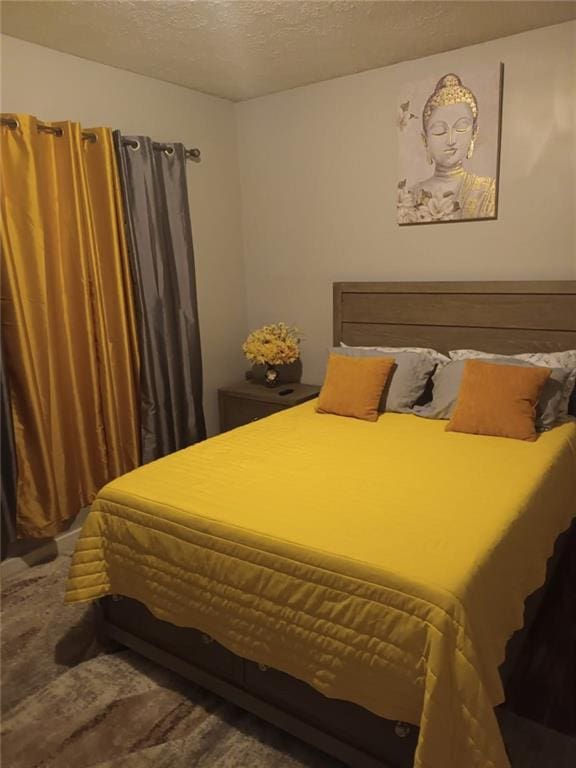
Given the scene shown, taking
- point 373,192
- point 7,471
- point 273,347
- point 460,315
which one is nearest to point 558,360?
point 460,315

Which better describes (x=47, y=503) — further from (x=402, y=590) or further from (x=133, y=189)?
→ (x=402, y=590)

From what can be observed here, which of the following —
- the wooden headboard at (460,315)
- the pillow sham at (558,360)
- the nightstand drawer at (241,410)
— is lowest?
the nightstand drawer at (241,410)

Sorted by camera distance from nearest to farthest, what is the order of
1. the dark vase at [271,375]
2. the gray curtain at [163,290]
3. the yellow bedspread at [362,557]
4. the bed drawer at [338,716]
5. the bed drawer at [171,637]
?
1. the yellow bedspread at [362,557]
2. the bed drawer at [338,716]
3. the bed drawer at [171,637]
4. the gray curtain at [163,290]
5. the dark vase at [271,375]

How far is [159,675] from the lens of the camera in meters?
2.10

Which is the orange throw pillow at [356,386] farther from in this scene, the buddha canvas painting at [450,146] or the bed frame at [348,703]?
the buddha canvas painting at [450,146]

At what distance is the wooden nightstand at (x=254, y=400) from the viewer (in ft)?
11.6

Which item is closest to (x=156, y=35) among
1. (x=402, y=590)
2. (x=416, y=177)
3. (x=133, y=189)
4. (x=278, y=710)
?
(x=133, y=189)

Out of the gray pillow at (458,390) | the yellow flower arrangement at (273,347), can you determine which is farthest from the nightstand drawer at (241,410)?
the gray pillow at (458,390)

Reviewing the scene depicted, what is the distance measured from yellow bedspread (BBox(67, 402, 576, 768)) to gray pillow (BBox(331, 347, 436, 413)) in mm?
477

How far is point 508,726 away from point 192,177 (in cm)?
326

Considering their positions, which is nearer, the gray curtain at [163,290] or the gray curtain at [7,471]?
the gray curtain at [7,471]

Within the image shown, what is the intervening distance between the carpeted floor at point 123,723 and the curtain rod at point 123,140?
2.20 meters

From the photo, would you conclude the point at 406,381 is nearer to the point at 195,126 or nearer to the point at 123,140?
the point at 123,140

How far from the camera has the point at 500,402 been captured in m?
2.54
